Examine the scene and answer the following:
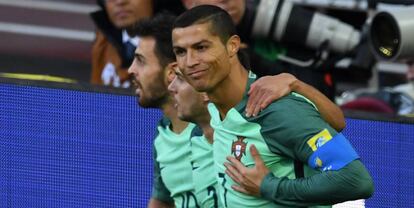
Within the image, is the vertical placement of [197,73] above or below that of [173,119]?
above

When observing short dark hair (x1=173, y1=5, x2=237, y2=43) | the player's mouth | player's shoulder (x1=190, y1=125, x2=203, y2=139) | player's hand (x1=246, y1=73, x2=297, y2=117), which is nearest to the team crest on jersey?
player's hand (x1=246, y1=73, x2=297, y2=117)

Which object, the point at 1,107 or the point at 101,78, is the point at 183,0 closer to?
the point at 101,78

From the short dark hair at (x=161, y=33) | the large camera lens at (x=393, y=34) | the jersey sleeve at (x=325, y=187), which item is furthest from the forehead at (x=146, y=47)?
the jersey sleeve at (x=325, y=187)

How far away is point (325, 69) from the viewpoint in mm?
6969

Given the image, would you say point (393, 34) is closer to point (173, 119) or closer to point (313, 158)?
point (173, 119)

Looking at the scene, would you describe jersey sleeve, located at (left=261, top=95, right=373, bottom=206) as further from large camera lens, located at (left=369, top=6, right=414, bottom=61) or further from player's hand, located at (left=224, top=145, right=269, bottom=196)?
large camera lens, located at (left=369, top=6, right=414, bottom=61)

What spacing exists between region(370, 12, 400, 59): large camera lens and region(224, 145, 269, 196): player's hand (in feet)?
4.83

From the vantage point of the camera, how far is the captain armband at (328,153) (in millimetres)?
4145

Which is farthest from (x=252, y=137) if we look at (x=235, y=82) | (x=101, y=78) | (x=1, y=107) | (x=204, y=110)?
(x=101, y=78)

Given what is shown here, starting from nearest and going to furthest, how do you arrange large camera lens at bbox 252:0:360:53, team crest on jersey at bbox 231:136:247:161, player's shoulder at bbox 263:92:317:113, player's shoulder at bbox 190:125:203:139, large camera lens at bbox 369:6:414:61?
player's shoulder at bbox 263:92:317:113 < team crest on jersey at bbox 231:136:247:161 < player's shoulder at bbox 190:125:203:139 < large camera lens at bbox 369:6:414:61 < large camera lens at bbox 252:0:360:53

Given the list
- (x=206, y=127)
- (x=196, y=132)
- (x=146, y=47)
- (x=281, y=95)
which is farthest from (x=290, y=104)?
(x=146, y=47)

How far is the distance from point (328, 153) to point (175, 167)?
3.68 ft

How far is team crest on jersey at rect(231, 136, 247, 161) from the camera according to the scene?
4.37m

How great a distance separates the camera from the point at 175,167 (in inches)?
202
